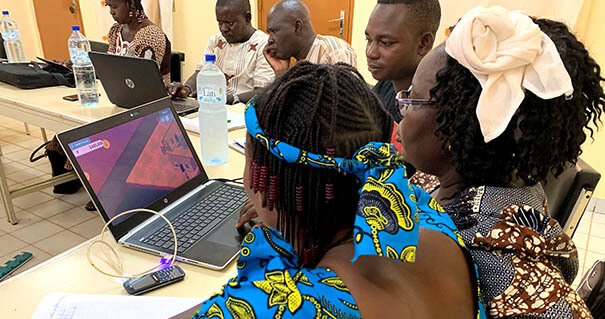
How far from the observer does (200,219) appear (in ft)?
3.48

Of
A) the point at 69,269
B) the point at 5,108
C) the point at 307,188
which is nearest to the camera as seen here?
the point at 307,188

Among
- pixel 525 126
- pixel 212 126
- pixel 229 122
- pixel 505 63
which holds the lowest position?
pixel 229 122

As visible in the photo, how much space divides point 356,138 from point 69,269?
705 millimetres

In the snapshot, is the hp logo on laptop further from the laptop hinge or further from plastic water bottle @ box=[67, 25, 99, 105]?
the laptop hinge

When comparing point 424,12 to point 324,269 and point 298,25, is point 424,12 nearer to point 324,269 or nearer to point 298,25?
point 298,25

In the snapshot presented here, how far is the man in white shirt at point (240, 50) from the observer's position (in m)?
2.84

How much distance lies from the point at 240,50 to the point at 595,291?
103 inches

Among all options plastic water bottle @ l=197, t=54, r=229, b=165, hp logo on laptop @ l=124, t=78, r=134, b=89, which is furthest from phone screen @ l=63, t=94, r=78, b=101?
plastic water bottle @ l=197, t=54, r=229, b=165

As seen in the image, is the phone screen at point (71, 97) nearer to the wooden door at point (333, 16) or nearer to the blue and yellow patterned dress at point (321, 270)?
the blue and yellow patterned dress at point (321, 270)

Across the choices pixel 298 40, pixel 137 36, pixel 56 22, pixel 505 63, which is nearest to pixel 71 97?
pixel 137 36

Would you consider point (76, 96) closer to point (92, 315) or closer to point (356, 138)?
point (92, 315)

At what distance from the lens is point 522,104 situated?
78 cm

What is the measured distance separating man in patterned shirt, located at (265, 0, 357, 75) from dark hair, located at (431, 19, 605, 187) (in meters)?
1.60

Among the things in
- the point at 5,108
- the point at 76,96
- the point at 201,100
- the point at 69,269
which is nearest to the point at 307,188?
the point at 69,269
